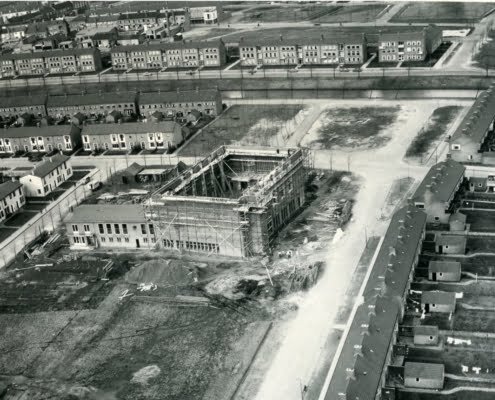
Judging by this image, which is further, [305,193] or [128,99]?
[128,99]

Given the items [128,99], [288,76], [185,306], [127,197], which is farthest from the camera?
[288,76]

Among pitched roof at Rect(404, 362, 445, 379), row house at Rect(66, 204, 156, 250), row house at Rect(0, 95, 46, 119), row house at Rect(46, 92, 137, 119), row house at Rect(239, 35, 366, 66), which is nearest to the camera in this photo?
Result: pitched roof at Rect(404, 362, 445, 379)

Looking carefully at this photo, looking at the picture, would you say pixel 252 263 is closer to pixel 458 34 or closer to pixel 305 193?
pixel 305 193

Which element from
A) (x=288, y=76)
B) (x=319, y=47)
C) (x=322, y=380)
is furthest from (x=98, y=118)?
(x=322, y=380)

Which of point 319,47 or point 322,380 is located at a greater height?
point 319,47

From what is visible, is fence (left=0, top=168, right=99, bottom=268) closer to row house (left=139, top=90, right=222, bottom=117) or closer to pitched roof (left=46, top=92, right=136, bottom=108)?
row house (left=139, top=90, right=222, bottom=117)

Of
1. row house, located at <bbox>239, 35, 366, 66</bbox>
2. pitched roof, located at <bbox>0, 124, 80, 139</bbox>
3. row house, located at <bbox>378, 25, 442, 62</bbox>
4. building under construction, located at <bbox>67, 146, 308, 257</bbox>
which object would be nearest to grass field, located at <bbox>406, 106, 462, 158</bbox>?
building under construction, located at <bbox>67, 146, 308, 257</bbox>
